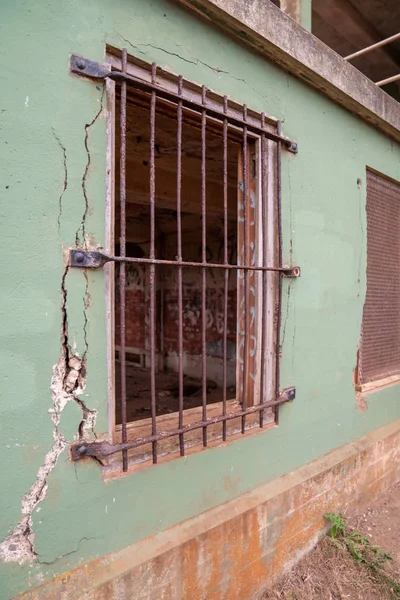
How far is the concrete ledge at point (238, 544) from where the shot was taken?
1.65 metres

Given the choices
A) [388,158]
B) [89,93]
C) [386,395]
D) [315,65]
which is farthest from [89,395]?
[388,158]

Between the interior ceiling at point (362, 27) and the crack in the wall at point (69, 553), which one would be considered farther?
the interior ceiling at point (362, 27)

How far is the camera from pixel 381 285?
137 inches

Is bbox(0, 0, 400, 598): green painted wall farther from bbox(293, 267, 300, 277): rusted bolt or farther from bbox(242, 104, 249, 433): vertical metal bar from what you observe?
bbox(293, 267, 300, 277): rusted bolt

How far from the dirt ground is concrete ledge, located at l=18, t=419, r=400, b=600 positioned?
8 centimetres

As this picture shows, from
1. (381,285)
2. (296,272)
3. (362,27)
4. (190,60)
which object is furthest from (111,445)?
(362,27)

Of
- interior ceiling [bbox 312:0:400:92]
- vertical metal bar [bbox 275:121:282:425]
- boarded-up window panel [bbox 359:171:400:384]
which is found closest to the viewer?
vertical metal bar [bbox 275:121:282:425]

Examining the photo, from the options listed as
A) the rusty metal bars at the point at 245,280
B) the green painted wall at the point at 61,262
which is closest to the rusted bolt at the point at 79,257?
the green painted wall at the point at 61,262

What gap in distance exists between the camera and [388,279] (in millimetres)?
3584

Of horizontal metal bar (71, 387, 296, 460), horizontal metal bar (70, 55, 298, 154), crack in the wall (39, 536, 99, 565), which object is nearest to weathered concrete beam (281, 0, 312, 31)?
horizontal metal bar (70, 55, 298, 154)

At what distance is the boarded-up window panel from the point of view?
3.29 meters

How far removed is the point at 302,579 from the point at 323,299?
6.09 feet

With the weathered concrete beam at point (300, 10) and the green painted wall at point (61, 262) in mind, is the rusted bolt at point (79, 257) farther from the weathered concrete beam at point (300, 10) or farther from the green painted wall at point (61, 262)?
the weathered concrete beam at point (300, 10)

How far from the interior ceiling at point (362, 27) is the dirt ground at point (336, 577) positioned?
496 cm
